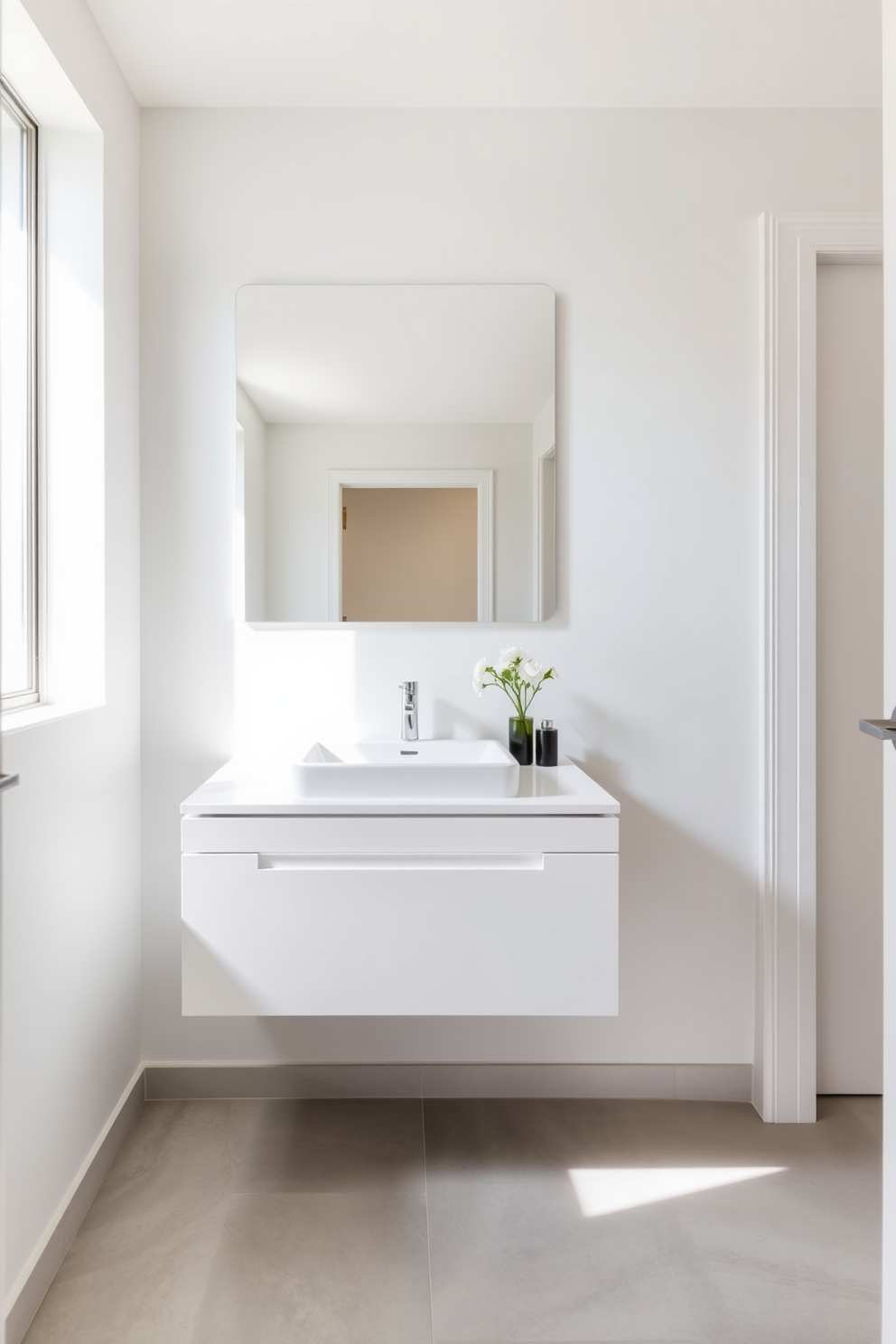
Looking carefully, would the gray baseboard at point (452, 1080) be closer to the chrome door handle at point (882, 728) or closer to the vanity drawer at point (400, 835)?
the vanity drawer at point (400, 835)

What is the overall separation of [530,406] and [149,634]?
1083 mm

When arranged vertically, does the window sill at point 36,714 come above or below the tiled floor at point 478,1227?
above

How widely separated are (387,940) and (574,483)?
1172mm

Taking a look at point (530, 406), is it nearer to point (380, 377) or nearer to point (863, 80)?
A: point (380, 377)

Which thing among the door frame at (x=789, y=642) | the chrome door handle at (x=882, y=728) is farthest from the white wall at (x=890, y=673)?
the door frame at (x=789, y=642)

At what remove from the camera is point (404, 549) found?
7.17 ft

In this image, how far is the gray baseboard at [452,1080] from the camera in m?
2.19

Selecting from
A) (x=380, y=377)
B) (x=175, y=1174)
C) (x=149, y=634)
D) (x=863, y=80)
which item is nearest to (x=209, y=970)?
(x=175, y=1174)

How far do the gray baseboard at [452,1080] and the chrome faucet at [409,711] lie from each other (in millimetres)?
819

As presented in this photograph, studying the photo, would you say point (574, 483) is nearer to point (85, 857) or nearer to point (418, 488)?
point (418, 488)

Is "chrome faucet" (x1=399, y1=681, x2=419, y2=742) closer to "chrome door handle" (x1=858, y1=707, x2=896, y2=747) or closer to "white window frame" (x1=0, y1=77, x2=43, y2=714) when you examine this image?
"white window frame" (x1=0, y1=77, x2=43, y2=714)

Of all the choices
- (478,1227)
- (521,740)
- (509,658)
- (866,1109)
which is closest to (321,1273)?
(478,1227)

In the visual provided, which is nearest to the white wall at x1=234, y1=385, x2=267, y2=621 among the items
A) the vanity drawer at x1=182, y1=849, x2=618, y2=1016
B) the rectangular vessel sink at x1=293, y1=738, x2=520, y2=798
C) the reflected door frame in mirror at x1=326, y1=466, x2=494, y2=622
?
the reflected door frame in mirror at x1=326, y1=466, x2=494, y2=622

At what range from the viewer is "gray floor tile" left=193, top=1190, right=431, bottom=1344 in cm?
147
